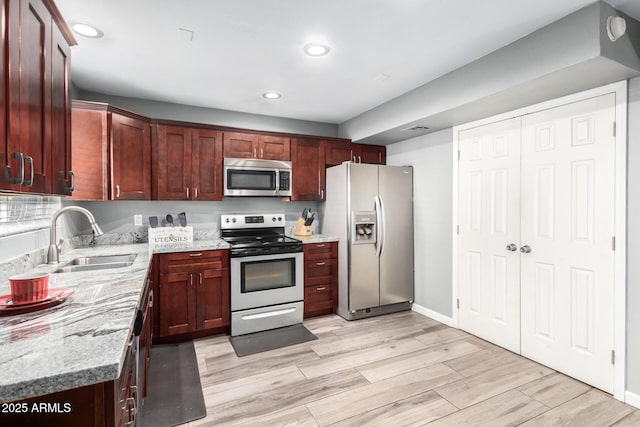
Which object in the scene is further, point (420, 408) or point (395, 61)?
point (395, 61)

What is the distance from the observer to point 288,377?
8.22 ft

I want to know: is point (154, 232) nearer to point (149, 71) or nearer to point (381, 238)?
point (149, 71)

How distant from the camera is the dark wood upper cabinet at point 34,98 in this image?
1106mm

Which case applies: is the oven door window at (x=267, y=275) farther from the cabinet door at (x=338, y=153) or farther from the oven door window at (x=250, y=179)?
the cabinet door at (x=338, y=153)

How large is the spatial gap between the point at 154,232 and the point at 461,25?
319cm

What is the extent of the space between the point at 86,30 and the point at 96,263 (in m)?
1.67

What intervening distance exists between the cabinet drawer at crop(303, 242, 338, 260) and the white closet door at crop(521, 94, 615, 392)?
6.35ft

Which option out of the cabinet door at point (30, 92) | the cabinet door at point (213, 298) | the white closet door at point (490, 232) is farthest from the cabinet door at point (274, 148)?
the cabinet door at point (30, 92)

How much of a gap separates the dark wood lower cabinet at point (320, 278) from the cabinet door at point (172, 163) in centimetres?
150

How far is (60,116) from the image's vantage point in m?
Answer: 1.63

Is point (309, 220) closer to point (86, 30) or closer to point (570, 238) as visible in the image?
point (570, 238)

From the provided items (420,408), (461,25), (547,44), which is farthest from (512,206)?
(420,408)

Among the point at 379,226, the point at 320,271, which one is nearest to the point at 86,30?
the point at 320,271

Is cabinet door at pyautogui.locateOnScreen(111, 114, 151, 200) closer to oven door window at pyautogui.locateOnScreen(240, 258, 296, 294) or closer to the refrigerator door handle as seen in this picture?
oven door window at pyautogui.locateOnScreen(240, 258, 296, 294)
